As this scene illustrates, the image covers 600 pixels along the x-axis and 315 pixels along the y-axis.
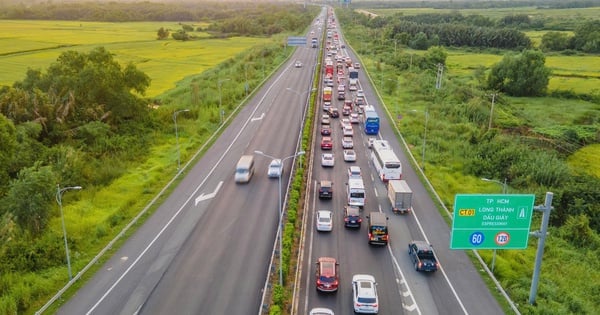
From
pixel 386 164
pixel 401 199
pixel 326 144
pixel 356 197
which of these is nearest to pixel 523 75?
pixel 326 144

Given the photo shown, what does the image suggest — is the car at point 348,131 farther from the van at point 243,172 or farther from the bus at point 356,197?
the bus at point 356,197

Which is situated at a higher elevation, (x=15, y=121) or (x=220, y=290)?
(x=15, y=121)

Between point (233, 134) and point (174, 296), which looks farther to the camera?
point (233, 134)

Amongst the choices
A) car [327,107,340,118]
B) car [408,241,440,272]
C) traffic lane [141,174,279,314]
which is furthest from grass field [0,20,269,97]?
car [408,241,440,272]

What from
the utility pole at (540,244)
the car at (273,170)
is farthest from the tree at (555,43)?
the utility pole at (540,244)

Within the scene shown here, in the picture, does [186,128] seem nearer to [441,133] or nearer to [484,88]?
[441,133]

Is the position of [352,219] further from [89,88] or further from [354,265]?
[89,88]

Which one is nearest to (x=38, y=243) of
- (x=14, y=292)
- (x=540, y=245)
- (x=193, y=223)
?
(x=14, y=292)

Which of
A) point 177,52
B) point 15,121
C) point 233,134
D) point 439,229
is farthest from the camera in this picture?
point 177,52
